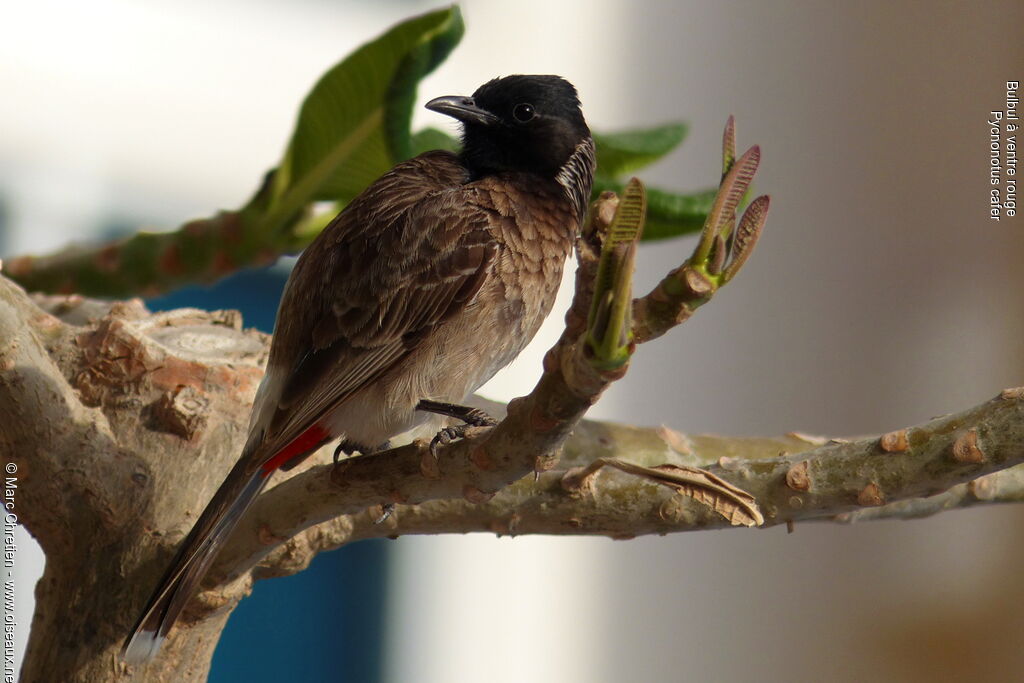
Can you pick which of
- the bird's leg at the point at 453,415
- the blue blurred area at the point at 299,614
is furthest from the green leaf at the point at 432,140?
the blue blurred area at the point at 299,614

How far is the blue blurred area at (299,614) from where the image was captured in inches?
102

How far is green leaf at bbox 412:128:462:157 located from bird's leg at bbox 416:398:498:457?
1.87ft

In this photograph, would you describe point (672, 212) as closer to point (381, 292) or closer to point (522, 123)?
point (522, 123)

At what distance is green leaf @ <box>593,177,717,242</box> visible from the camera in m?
1.43

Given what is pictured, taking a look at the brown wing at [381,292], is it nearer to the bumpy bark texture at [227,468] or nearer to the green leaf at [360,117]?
the bumpy bark texture at [227,468]

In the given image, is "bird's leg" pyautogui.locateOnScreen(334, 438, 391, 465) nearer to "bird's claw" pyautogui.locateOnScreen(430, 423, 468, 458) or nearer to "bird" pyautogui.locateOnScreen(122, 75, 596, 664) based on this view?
"bird" pyautogui.locateOnScreen(122, 75, 596, 664)

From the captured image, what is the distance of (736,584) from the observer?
3.28m

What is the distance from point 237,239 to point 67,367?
0.42 metres

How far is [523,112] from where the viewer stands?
123cm

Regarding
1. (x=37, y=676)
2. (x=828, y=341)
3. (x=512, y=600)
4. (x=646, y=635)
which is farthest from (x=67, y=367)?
(x=828, y=341)

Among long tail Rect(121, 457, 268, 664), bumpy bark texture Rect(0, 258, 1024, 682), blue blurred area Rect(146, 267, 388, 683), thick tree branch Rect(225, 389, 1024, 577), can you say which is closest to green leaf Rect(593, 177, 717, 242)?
bumpy bark texture Rect(0, 258, 1024, 682)

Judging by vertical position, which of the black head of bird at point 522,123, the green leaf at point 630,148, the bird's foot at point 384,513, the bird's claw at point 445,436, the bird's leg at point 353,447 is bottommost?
the bird's foot at point 384,513

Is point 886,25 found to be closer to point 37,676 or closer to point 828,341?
point 828,341

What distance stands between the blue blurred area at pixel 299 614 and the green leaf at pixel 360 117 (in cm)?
111
